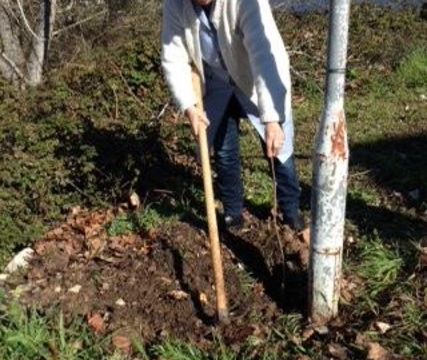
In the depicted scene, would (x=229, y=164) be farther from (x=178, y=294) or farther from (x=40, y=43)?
(x=40, y=43)

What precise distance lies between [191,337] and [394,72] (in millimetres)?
5464

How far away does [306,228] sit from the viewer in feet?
14.1

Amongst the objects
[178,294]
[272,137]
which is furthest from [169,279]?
[272,137]

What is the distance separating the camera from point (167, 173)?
17.1 feet

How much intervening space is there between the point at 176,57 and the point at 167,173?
5.30 ft

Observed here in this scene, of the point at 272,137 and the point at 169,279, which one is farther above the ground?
the point at 272,137

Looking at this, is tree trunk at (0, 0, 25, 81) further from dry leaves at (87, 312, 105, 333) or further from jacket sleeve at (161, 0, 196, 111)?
dry leaves at (87, 312, 105, 333)

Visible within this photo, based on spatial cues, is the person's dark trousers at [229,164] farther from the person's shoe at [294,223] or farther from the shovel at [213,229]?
the shovel at [213,229]

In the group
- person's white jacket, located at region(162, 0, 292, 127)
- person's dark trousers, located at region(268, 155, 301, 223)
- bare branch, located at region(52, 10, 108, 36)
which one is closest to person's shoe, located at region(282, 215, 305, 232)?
person's dark trousers, located at region(268, 155, 301, 223)

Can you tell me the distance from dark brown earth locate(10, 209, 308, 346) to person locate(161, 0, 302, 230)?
33 cm

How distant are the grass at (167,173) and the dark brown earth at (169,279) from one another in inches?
4.2

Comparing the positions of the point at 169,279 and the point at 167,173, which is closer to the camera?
the point at 169,279

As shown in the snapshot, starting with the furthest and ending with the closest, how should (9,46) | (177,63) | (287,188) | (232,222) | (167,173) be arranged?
(9,46) → (167,173) → (232,222) → (287,188) → (177,63)

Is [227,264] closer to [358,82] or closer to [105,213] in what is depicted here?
[105,213]
